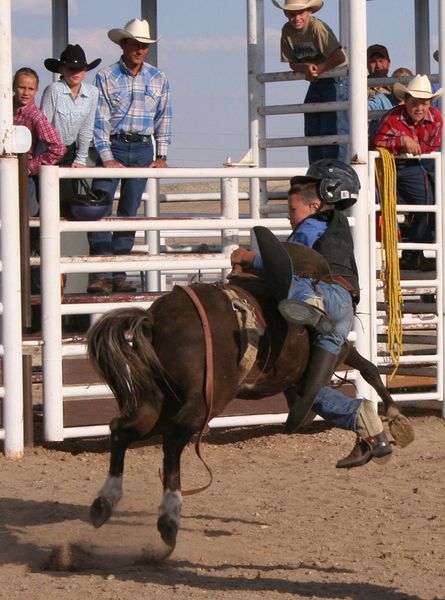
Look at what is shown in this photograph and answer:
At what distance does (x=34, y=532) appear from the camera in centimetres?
645

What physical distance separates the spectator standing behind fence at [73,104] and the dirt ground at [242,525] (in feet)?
7.29

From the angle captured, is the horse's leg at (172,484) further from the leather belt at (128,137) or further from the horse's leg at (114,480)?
the leather belt at (128,137)

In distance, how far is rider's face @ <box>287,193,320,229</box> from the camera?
6258 mm

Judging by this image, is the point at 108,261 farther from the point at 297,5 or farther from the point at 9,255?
the point at 297,5

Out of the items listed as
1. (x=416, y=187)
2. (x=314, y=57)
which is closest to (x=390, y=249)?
(x=416, y=187)

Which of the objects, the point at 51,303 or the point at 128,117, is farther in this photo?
the point at 128,117

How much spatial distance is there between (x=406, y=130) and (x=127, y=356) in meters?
4.60

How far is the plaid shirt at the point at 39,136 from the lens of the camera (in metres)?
8.59

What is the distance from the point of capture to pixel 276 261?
227 inches

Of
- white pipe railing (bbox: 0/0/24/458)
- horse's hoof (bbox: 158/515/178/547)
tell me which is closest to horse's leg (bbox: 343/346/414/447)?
horse's hoof (bbox: 158/515/178/547)

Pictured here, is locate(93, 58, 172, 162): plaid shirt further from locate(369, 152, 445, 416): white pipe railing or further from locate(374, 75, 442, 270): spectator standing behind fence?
locate(369, 152, 445, 416): white pipe railing

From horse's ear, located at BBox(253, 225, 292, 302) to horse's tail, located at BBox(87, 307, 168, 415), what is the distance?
25.1 inches

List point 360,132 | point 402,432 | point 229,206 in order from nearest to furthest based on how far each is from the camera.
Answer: point 402,432
point 360,132
point 229,206

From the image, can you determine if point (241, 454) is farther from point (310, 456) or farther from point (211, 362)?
point (211, 362)
